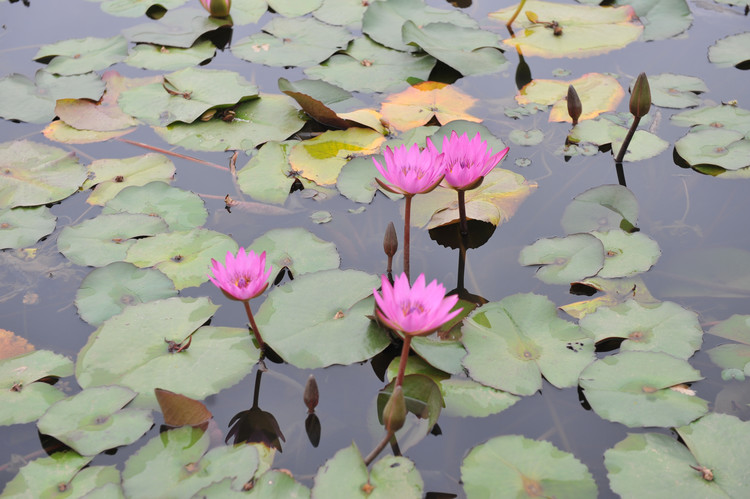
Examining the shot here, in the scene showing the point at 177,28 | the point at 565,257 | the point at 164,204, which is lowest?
the point at 164,204

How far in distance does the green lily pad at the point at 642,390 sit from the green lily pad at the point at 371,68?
2283mm

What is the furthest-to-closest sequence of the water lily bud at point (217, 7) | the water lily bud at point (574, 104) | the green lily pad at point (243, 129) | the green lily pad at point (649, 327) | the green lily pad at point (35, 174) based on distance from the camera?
the water lily bud at point (217, 7)
the green lily pad at point (243, 129)
the water lily bud at point (574, 104)
the green lily pad at point (35, 174)
the green lily pad at point (649, 327)

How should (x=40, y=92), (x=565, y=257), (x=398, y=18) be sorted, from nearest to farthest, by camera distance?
(x=565, y=257) → (x=40, y=92) → (x=398, y=18)

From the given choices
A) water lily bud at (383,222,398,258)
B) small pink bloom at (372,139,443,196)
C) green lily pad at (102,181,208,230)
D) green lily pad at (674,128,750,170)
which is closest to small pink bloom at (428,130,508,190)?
small pink bloom at (372,139,443,196)

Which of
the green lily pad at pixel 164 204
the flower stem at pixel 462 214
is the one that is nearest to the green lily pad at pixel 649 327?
the flower stem at pixel 462 214

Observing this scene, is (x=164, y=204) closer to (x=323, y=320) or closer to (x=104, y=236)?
(x=104, y=236)

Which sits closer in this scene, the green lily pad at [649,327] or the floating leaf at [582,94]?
the green lily pad at [649,327]

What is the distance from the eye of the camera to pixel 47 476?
206cm

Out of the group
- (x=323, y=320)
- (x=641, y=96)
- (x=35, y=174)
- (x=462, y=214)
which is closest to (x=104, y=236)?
(x=35, y=174)

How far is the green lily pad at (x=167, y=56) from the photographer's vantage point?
13.8 ft

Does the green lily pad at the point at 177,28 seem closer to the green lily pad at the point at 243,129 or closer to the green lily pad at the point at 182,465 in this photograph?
the green lily pad at the point at 243,129

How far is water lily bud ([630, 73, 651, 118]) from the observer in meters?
3.13

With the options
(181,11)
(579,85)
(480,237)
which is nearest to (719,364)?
(480,237)

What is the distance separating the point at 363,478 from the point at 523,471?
1.63 ft
